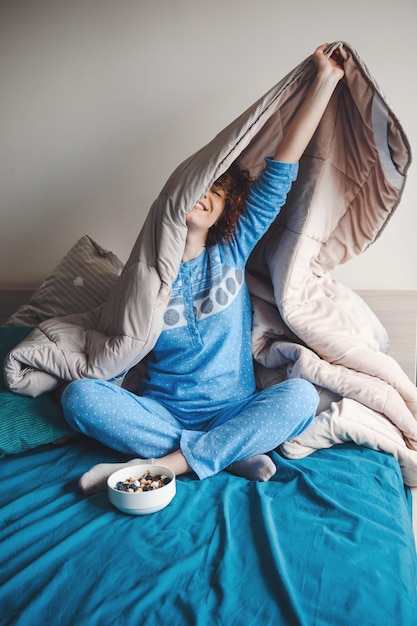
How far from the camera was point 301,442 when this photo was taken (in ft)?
4.73

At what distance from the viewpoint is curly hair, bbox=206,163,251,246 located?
1.56 m

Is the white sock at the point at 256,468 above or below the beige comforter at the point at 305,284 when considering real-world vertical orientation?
below

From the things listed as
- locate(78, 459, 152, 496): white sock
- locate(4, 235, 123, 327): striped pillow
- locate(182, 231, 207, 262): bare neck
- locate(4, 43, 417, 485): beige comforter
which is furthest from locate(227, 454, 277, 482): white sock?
locate(4, 235, 123, 327): striped pillow

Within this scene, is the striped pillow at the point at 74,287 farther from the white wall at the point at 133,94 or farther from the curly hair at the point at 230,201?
the curly hair at the point at 230,201

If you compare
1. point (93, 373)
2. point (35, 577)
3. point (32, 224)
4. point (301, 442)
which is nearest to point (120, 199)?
point (32, 224)

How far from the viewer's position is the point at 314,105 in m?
1.45

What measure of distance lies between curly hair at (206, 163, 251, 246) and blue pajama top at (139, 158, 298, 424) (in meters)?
0.02

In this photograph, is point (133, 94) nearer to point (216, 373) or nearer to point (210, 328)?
point (210, 328)

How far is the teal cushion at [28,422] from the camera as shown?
1393mm

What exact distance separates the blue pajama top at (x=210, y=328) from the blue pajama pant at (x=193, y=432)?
15 centimetres

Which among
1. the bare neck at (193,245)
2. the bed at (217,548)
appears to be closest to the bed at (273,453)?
the bed at (217,548)

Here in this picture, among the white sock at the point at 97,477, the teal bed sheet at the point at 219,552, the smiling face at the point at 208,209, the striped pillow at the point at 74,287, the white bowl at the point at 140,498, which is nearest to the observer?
the teal bed sheet at the point at 219,552

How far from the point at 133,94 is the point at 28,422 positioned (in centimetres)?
118

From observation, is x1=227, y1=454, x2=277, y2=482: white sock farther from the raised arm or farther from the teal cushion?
the raised arm
